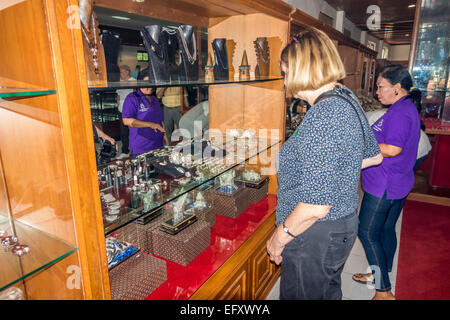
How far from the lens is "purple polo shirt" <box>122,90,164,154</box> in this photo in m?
1.69

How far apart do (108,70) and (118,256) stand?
827 mm

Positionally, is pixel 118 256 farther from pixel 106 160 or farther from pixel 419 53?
pixel 419 53

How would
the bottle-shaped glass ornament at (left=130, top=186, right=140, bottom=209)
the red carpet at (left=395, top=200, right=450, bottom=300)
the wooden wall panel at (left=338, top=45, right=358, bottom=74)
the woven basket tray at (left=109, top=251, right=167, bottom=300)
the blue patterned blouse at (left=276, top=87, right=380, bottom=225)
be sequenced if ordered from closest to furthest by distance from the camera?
the blue patterned blouse at (left=276, top=87, right=380, bottom=225) → the woven basket tray at (left=109, top=251, right=167, bottom=300) → the bottle-shaped glass ornament at (left=130, top=186, right=140, bottom=209) → the red carpet at (left=395, top=200, right=450, bottom=300) → the wooden wall panel at (left=338, top=45, right=358, bottom=74)

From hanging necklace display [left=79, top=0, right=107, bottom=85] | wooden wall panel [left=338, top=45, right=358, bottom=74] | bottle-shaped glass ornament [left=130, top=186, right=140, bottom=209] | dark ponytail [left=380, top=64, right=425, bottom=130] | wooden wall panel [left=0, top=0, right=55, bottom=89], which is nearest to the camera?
wooden wall panel [left=0, top=0, right=55, bottom=89]

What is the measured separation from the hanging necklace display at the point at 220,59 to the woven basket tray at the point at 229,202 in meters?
0.83

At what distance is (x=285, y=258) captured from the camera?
1.41 metres

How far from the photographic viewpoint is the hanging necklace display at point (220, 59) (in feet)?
6.26

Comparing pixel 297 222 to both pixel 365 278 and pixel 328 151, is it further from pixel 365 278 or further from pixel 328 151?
pixel 365 278

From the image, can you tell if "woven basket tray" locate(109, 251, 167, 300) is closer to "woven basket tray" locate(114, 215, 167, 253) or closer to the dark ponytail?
"woven basket tray" locate(114, 215, 167, 253)

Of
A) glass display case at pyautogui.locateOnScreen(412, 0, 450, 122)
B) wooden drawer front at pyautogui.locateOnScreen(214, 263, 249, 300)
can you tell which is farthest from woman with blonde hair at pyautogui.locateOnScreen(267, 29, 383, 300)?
glass display case at pyautogui.locateOnScreen(412, 0, 450, 122)

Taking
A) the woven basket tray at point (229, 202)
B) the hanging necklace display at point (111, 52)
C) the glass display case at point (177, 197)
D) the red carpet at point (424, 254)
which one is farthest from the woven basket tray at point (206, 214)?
the red carpet at point (424, 254)

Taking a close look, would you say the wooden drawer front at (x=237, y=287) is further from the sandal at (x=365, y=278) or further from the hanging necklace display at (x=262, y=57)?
the hanging necklace display at (x=262, y=57)

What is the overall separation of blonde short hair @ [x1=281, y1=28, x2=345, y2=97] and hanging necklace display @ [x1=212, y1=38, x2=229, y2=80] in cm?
76

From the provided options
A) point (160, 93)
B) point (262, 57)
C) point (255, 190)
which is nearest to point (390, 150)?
point (255, 190)
